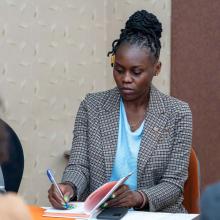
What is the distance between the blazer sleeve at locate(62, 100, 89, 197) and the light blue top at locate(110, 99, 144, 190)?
0.15 meters

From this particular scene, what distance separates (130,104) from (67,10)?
1.73 m

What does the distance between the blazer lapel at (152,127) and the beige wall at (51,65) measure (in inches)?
56.7

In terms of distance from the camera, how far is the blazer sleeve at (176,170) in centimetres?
298

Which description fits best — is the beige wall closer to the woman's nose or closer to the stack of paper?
the woman's nose

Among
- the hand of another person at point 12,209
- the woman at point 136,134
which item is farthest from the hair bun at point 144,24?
the hand of another person at point 12,209

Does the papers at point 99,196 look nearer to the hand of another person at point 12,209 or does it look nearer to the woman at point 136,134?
the woman at point 136,134

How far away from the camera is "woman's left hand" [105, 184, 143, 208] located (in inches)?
107

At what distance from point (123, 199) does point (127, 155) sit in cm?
39

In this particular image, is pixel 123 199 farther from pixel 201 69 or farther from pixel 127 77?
pixel 201 69

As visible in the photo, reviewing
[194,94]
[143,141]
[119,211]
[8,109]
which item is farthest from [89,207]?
[194,94]

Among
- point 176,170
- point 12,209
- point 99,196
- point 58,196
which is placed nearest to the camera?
point 12,209

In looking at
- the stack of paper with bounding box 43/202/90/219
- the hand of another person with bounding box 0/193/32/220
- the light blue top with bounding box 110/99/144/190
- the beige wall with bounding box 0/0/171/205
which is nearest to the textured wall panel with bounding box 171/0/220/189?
the beige wall with bounding box 0/0/171/205

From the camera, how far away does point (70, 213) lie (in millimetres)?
Answer: 2629

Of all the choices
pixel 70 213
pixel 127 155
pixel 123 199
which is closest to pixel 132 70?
pixel 127 155
